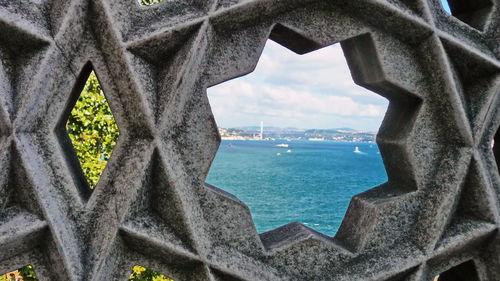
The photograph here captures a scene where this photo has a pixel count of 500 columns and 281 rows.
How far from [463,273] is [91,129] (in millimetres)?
5060

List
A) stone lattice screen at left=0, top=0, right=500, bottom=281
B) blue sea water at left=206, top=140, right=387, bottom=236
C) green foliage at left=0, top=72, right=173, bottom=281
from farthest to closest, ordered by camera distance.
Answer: blue sea water at left=206, top=140, right=387, bottom=236
green foliage at left=0, top=72, right=173, bottom=281
stone lattice screen at left=0, top=0, right=500, bottom=281

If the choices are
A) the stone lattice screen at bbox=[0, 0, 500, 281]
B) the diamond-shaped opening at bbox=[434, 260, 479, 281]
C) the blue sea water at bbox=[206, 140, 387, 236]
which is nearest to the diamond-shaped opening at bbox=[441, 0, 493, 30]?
the stone lattice screen at bbox=[0, 0, 500, 281]

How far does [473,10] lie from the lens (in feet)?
7.12

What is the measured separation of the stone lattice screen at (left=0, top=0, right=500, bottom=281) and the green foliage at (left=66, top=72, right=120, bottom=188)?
14.4 ft

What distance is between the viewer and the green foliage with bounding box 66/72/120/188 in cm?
585

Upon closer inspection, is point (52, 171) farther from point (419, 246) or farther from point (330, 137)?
point (330, 137)

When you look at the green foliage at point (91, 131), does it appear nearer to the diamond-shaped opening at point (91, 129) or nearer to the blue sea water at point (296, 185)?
the diamond-shaped opening at point (91, 129)

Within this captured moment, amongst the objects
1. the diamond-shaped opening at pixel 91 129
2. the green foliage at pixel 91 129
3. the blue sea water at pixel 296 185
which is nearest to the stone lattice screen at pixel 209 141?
the diamond-shaped opening at pixel 91 129

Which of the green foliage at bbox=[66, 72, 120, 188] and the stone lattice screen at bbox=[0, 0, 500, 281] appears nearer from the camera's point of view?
the stone lattice screen at bbox=[0, 0, 500, 281]

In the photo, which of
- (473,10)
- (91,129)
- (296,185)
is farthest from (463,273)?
(296,185)

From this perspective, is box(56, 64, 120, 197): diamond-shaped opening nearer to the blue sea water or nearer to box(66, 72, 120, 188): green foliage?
box(66, 72, 120, 188): green foliage

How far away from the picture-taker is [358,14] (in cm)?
183

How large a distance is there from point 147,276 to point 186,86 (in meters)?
6.00

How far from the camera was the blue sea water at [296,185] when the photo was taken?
5041cm
